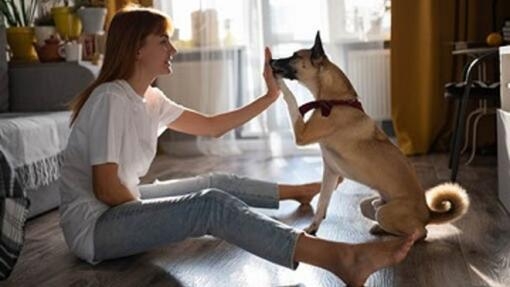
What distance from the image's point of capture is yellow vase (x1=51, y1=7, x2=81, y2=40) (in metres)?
3.79

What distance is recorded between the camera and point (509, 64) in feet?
8.09

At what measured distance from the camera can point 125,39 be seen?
1907 millimetres

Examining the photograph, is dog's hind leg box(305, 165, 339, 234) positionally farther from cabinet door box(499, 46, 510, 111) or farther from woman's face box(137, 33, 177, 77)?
cabinet door box(499, 46, 510, 111)

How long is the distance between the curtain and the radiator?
0.13 m

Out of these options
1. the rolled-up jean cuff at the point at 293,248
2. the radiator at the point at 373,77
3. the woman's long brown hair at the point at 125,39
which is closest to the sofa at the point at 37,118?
the woman's long brown hair at the point at 125,39

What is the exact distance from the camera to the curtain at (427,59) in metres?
4.10

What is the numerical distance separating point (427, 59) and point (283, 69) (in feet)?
7.29

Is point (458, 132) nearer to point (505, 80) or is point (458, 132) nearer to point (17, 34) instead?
point (505, 80)

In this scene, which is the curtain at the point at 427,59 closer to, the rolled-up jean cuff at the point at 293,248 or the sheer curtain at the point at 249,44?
the sheer curtain at the point at 249,44

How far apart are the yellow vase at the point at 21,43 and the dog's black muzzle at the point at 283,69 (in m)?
1.91

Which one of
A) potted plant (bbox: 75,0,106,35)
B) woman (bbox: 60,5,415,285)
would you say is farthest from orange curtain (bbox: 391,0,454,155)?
woman (bbox: 60,5,415,285)

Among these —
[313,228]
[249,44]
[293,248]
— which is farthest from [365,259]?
[249,44]

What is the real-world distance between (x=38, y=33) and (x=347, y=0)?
6.39ft

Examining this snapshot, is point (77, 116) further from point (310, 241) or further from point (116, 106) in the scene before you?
point (310, 241)
